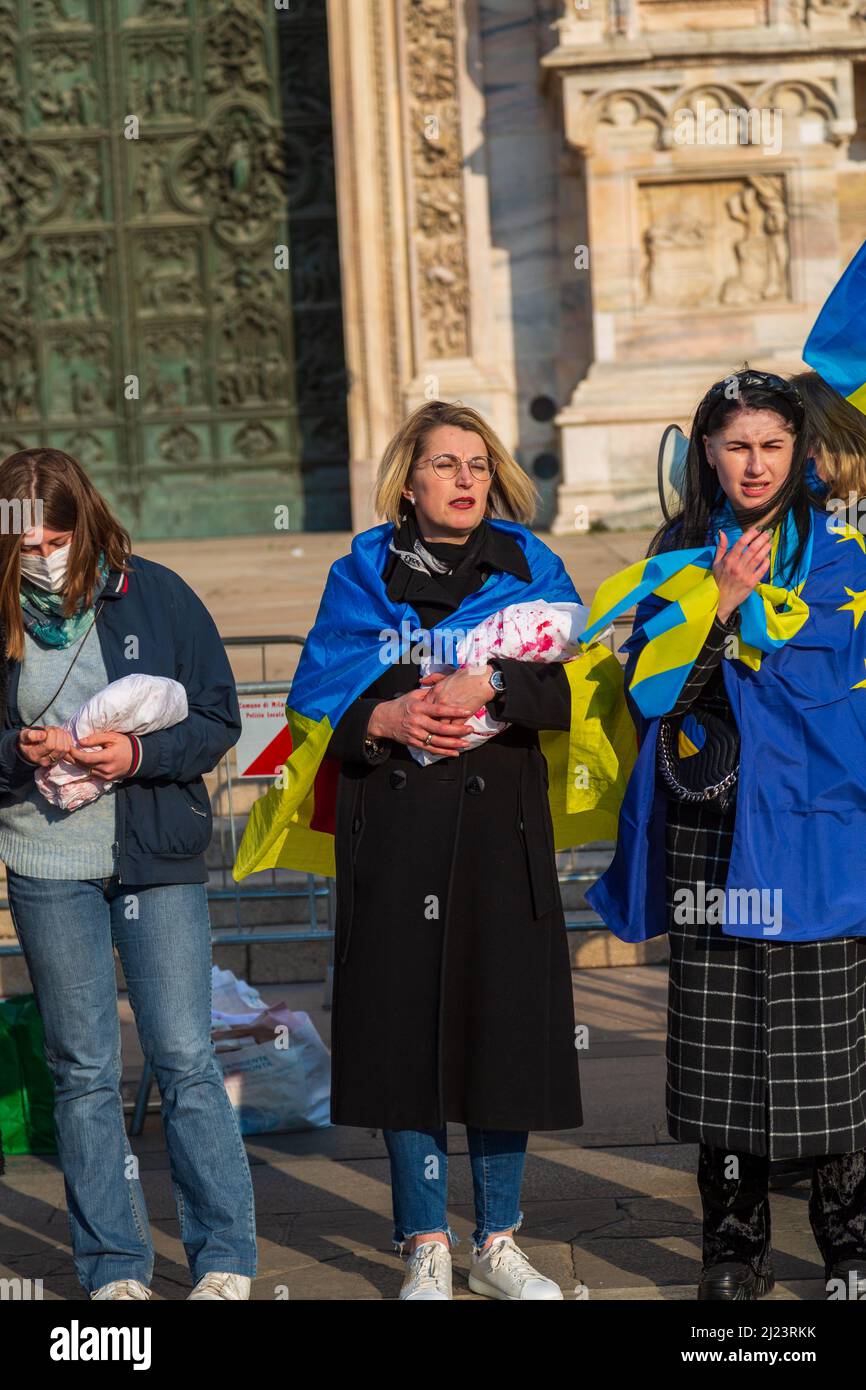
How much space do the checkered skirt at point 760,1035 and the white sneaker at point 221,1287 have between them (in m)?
1.00

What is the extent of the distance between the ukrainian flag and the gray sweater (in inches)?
69.1

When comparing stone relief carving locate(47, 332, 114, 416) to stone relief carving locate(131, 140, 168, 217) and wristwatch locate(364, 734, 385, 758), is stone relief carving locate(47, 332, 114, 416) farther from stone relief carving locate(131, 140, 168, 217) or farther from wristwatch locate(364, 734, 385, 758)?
wristwatch locate(364, 734, 385, 758)

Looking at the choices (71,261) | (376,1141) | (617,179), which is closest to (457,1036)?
(376,1141)

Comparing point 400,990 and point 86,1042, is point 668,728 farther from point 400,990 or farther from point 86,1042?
point 86,1042

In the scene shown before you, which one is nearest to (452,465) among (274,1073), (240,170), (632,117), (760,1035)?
(760,1035)

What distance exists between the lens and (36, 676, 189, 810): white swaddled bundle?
3.86 m

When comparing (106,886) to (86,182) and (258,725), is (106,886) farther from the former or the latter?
(86,182)

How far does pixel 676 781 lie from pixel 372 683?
0.72 metres

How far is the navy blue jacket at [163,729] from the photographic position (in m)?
3.93

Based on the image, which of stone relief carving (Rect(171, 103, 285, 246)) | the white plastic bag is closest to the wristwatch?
the white plastic bag

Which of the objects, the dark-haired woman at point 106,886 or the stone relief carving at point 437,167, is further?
the stone relief carving at point 437,167

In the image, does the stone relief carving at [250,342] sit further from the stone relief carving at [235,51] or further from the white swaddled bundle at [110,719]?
the white swaddled bundle at [110,719]

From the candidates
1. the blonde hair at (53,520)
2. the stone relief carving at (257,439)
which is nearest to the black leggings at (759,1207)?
the blonde hair at (53,520)

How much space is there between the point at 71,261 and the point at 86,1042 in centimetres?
1118
